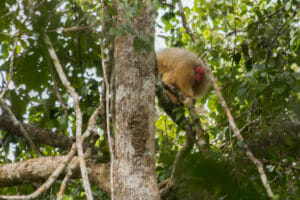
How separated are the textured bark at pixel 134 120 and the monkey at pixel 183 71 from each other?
103 inches

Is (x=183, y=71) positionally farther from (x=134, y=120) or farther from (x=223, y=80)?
(x=134, y=120)

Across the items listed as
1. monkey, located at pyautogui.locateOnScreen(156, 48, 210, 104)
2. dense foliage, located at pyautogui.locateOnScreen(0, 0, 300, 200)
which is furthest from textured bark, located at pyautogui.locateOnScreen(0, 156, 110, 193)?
monkey, located at pyautogui.locateOnScreen(156, 48, 210, 104)

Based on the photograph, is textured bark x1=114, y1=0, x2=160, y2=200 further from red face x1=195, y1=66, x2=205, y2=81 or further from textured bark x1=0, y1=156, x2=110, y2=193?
red face x1=195, y1=66, x2=205, y2=81

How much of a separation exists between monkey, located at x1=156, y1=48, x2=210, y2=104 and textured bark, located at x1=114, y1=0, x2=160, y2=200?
8.61 feet

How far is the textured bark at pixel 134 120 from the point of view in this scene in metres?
2.31

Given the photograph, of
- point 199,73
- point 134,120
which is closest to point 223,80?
point 134,120

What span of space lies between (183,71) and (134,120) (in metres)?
3.06

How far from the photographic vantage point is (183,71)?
17.7ft

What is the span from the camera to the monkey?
5.39m

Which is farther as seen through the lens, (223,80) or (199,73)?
(199,73)

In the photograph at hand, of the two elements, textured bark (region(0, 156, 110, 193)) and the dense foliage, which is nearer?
the dense foliage

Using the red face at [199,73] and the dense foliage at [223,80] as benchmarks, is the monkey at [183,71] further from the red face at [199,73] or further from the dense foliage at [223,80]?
the dense foliage at [223,80]

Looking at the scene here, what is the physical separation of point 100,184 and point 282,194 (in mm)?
1580

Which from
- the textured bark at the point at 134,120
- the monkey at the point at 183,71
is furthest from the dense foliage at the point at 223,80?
the monkey at the point at 183,71
